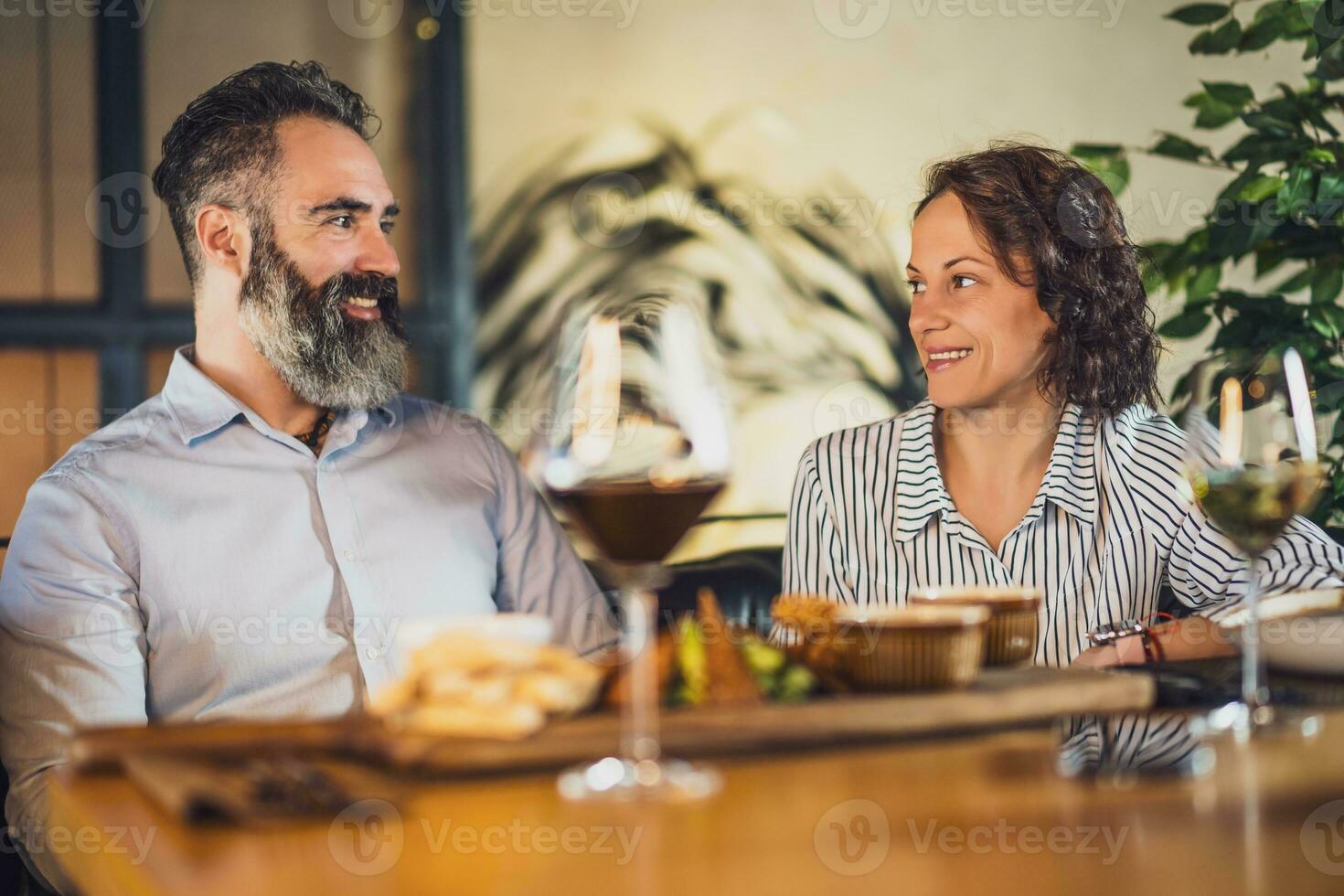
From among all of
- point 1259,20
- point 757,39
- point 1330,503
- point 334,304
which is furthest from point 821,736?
point 757,39

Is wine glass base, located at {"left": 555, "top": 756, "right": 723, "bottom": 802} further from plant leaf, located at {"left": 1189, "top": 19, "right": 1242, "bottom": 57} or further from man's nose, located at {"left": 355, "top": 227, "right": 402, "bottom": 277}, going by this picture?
plant leaf, located at {"left": 1189, "top": 19, "right": 1242, "bottom": 57}

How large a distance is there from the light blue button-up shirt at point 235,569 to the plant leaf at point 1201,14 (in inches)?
63.4

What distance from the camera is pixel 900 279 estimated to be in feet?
12.9

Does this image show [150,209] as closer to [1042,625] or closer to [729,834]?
[1042,625]

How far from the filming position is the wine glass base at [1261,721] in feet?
3.21

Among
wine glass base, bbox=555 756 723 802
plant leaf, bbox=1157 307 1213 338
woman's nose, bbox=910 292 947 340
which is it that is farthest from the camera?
plant leaf, bbox=1157 307 1213 338

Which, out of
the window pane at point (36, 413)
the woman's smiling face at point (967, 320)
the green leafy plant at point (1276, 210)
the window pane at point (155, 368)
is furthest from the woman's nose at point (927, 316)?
the window pane at point (36, 413)

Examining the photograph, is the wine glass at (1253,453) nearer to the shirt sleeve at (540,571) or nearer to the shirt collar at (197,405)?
the shirt sleeve at (540,571)

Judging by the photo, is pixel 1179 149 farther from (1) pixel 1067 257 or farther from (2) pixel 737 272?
(2) pixel 737 272

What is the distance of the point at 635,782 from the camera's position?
82cm

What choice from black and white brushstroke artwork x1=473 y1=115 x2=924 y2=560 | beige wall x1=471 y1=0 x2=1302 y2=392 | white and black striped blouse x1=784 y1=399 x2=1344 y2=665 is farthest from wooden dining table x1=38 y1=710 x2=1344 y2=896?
beige wall x1=471 y1=0 x2=1302 y2=392

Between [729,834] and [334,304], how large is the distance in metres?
1.57

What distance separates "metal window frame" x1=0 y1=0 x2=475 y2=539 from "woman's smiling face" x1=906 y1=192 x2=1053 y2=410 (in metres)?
1.33

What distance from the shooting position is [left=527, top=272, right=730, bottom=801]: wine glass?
81 cm
